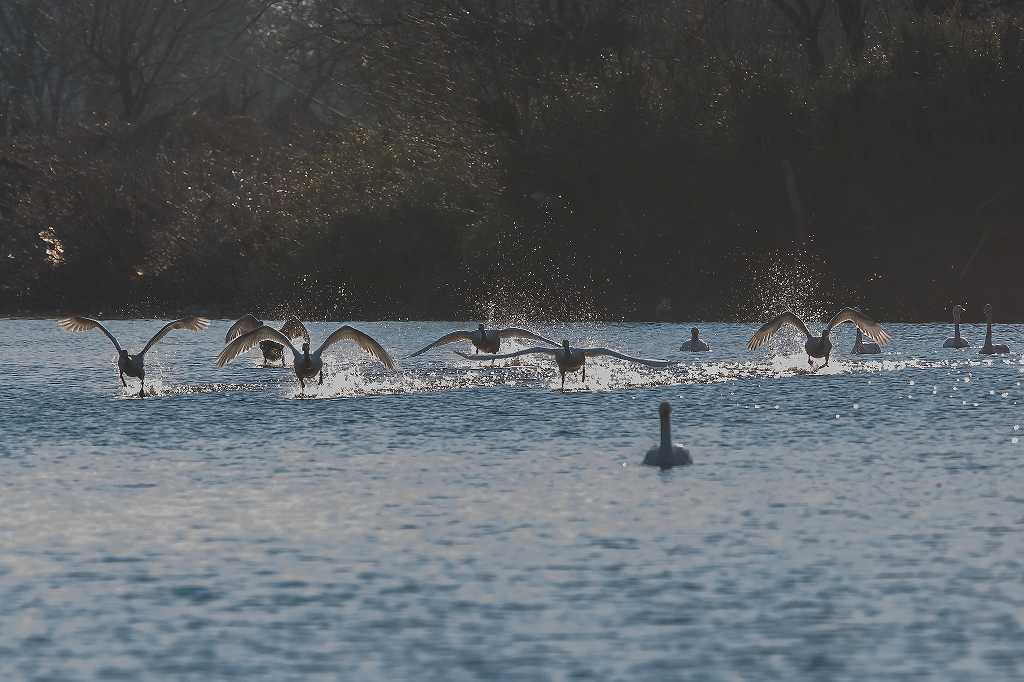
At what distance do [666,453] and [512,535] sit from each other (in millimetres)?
5018

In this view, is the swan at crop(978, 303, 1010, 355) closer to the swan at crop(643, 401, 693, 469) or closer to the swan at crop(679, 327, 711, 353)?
the swan at crop(679, 327, 711, 353)

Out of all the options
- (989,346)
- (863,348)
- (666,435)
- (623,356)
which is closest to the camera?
(666,435)

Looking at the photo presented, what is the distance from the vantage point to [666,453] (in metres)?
21.5

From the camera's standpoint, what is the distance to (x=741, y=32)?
63656 millimetres

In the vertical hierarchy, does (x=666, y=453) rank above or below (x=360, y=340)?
below

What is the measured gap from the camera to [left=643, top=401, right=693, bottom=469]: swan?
69.9ft

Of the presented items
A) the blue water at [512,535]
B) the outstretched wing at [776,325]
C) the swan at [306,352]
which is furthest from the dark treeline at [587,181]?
the swan at [306,352]

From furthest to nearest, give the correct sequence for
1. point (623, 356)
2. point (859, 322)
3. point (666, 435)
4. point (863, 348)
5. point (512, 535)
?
point (863, 348) → point (859, 322) → point (623, 356) → point (666, 435) → point (512, 535)

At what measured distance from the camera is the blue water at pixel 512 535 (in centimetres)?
1216

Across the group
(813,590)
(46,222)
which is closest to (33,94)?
(46,222)

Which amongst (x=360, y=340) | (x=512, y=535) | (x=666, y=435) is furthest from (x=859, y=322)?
(x=512, y=535)

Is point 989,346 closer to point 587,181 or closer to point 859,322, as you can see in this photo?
point 859,322

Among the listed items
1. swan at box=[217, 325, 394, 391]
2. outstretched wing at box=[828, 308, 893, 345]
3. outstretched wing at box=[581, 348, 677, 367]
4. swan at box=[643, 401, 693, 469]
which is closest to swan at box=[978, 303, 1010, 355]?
outstretched wing at box=[828, 308, 893, 345]

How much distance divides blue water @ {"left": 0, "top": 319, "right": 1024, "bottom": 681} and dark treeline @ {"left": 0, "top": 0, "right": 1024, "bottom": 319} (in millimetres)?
19566
